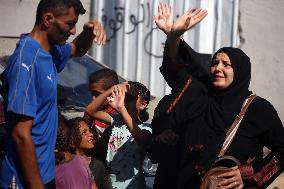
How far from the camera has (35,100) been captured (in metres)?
2.48

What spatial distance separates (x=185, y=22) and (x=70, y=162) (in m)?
1.03

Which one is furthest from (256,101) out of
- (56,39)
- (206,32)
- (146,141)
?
(206,32)

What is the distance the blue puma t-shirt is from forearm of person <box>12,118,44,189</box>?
0.18ft

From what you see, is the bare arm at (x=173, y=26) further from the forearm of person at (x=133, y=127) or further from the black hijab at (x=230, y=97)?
the forearm of person at (x=133, y=127)

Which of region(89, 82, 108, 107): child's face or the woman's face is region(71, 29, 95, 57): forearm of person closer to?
the woman's face

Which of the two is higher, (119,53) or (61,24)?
(61,24)

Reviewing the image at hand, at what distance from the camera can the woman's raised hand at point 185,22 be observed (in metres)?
3.29

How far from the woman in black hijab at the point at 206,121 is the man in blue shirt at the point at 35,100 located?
0.87 meters

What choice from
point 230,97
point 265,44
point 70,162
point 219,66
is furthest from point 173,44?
point 265,44

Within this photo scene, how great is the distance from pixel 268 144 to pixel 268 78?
615 cm

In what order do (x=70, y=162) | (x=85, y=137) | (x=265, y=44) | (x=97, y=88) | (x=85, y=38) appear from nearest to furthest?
(x=70, y=162)
(x=85, y=38)
(x=85, y=137)
(x=97, y=88)
(x=265, y=44)

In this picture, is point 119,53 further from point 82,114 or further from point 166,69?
point 166,69

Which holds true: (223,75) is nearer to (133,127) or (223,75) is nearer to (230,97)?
(230,97)

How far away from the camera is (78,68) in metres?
5.50
